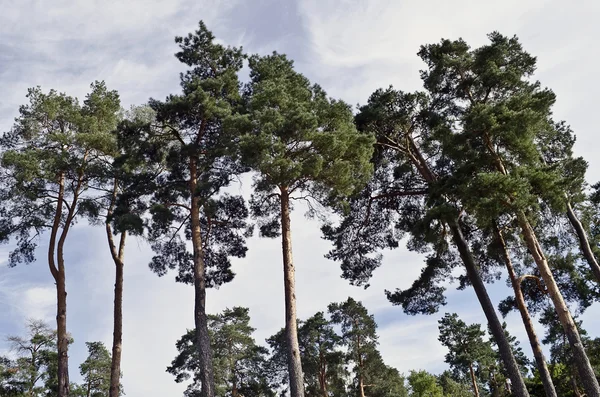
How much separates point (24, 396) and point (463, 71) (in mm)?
27841

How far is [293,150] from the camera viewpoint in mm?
13375

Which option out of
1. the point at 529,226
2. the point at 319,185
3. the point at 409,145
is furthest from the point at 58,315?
the point at 529,226

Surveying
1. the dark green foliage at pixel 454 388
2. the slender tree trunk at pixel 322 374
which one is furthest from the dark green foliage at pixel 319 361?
the dark green foliage at pixel 454 388

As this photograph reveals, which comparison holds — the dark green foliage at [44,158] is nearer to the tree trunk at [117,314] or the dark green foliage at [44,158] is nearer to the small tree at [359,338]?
the tree trunk at [117,314]

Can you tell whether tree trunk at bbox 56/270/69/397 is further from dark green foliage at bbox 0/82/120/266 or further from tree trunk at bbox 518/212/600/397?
tree trunk at bbox 518/212/600/397

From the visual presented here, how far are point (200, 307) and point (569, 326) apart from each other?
967cm

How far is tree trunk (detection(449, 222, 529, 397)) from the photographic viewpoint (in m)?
12.2

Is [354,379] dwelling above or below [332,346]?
below

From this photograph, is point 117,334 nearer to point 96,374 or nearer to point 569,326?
point 569,326

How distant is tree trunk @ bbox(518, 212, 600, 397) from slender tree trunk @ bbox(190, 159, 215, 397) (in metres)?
8.90

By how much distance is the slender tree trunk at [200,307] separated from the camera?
37.9 ft

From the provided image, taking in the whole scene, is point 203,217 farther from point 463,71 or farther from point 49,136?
point 463,71

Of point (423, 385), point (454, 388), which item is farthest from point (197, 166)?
point (454, 388)

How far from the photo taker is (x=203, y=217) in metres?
15.2
